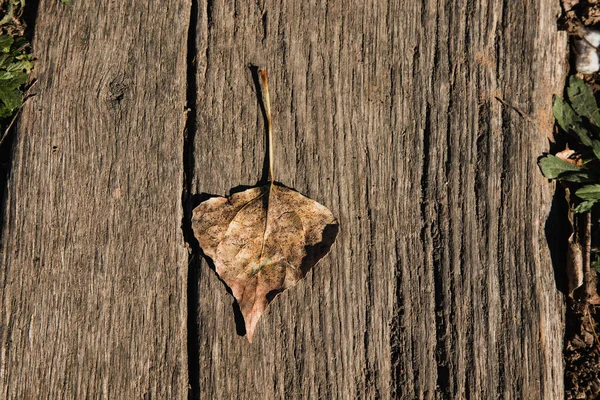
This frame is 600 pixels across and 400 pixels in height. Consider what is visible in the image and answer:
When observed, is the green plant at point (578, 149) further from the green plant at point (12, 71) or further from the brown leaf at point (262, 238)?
the green plant at point (12, 71)

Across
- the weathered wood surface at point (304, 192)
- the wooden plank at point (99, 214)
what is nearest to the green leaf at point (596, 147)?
the weathered wood surface at point (304, 192)

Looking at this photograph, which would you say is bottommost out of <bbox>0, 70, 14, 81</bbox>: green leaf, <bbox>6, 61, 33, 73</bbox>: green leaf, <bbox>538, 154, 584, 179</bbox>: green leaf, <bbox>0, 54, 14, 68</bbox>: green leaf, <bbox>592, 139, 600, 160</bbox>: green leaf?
<bbox>538, 154, 584, 179</bbox>: green leaf

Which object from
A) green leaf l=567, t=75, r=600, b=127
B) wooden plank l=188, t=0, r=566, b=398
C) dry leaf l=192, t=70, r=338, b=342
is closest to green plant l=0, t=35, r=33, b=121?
wooden plank l=188, t=0, r=566, b=398

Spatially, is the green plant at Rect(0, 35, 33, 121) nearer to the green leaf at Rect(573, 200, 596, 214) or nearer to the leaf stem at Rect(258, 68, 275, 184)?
the leaf stem at Rect(258, 68, 275, 184)

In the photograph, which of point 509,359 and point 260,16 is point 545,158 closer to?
point 509,359

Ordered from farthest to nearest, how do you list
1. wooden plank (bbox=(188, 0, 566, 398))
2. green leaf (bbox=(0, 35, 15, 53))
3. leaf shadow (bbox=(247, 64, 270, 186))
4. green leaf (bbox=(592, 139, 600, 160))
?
green leaf (bbox=(0, 35, 15, 53)) → green leaf (bbox=(592, 139, 600, 160)) → leaf shadow (bbox=(247, 64, 270, 186)) → wooden plank (bbox=(188, 0, 566, 398))
